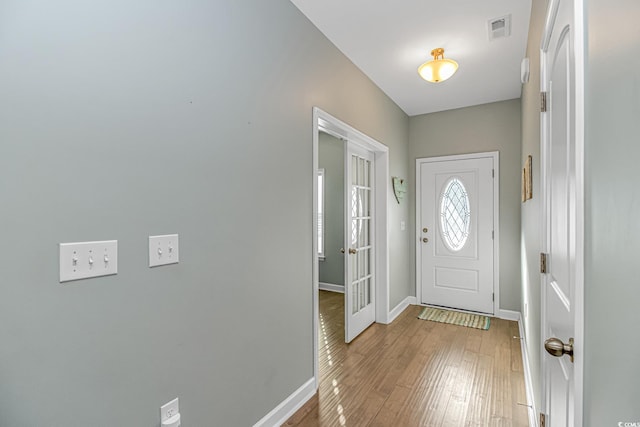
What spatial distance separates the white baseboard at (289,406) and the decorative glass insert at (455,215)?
9.17ft

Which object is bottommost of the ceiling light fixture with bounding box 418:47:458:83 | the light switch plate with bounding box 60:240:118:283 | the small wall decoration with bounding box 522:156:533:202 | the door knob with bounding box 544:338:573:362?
the door knob with bounding box 544:338:573:362

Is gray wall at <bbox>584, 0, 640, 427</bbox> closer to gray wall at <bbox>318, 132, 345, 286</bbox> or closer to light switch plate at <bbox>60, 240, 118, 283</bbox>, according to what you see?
light switch plate at <bbox>60, 240, 118, 283</bbox>

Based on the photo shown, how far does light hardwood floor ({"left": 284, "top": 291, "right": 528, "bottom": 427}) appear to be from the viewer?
1987 mm

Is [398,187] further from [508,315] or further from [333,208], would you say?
[508,315]

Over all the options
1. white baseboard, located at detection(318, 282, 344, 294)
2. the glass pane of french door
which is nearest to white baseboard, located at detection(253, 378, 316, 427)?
the glass pane of french door

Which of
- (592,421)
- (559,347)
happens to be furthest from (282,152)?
(592,421)

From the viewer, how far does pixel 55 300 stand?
101 cm

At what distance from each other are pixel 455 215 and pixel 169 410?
12.6ft

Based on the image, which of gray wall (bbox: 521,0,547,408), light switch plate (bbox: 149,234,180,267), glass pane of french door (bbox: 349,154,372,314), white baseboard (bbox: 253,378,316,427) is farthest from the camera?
glass pane of french door (bbox: 349,154,372,314)

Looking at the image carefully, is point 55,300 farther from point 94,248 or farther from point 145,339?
point 145,339

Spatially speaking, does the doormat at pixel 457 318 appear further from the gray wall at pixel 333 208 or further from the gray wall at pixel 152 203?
the gray wall at pixel 152 203

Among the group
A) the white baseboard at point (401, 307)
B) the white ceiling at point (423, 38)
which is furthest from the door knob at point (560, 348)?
the white baseboard at point (401, 307)

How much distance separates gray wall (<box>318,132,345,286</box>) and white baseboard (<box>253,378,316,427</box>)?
9.89 feet

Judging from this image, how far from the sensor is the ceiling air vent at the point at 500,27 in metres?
2.25
